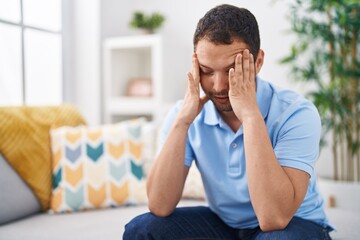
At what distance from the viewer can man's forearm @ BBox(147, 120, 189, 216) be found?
125 cm

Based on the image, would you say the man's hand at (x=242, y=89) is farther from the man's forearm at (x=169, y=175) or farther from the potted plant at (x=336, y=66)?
the potted plant at (x=336, y=66)

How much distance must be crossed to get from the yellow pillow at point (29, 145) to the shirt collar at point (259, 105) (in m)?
0.82

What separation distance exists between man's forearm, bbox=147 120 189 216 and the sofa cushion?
0.68 meters

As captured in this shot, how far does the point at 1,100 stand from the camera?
2246 mm

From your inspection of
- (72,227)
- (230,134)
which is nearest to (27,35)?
(72,227)

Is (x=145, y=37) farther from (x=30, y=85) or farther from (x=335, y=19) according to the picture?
(x=335, y=19)

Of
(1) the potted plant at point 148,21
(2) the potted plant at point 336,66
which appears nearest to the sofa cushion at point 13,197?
(1) the potted plant at point 148,21

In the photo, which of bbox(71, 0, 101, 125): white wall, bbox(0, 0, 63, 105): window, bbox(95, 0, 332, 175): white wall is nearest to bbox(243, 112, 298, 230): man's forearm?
bbox(95, 0, 332, 175): white wall

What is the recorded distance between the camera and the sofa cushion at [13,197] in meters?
1.65

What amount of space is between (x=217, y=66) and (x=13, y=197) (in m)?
1.01

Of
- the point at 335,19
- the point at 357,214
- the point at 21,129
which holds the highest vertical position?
the point at 335,19

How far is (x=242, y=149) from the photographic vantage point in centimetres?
127

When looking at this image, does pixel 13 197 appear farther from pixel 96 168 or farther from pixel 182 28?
pixel 182 28

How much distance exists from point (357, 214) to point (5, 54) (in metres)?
1.87
